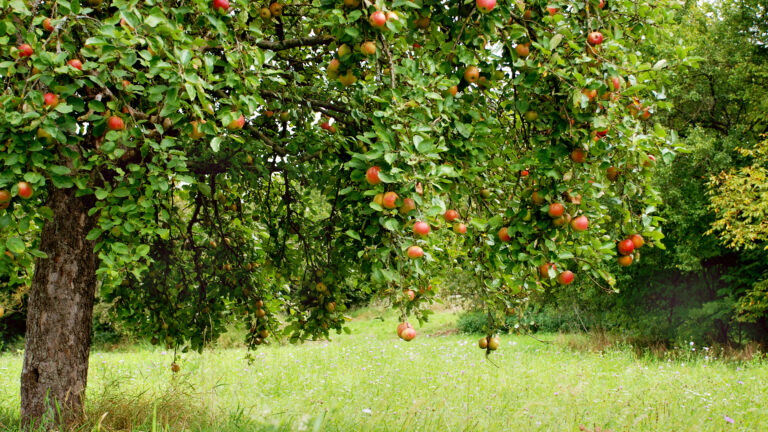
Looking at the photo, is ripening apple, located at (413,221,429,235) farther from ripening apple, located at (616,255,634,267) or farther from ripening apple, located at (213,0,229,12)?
ripening apple, located at (213,0,229,12)

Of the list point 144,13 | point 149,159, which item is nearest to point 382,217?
point 144,13

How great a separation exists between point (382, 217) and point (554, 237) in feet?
Answer: 3.40

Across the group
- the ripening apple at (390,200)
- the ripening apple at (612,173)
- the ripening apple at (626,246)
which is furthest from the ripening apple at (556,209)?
the ripening apple at (390,200)

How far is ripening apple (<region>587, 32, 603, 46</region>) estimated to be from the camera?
2502mm

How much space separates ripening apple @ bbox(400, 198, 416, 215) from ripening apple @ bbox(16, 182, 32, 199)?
5.63 ft

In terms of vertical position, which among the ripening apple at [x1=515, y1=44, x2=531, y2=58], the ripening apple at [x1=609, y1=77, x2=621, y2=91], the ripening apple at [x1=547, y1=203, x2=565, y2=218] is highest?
the ripening apple at [x1=515, y1=44, x2=531, y2=58]

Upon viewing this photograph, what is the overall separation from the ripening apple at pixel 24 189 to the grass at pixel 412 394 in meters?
1.22

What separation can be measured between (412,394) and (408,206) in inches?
179

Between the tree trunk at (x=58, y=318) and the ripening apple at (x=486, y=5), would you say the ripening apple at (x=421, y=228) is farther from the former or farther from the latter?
the tree trunk at (x=58, y=318)

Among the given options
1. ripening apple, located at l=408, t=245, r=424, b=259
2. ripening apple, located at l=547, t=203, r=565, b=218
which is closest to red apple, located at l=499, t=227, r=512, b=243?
ripening apple, located at l=547, t=203, r=565, b=218

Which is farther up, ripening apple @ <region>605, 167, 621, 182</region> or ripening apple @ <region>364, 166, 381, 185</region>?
ripening apple @ <region>605, 167, 621, 182</region>

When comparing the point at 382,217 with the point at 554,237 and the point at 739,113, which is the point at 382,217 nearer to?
the point at 554,237

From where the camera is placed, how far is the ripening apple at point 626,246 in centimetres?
280

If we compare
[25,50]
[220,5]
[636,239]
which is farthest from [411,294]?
[25,50]
